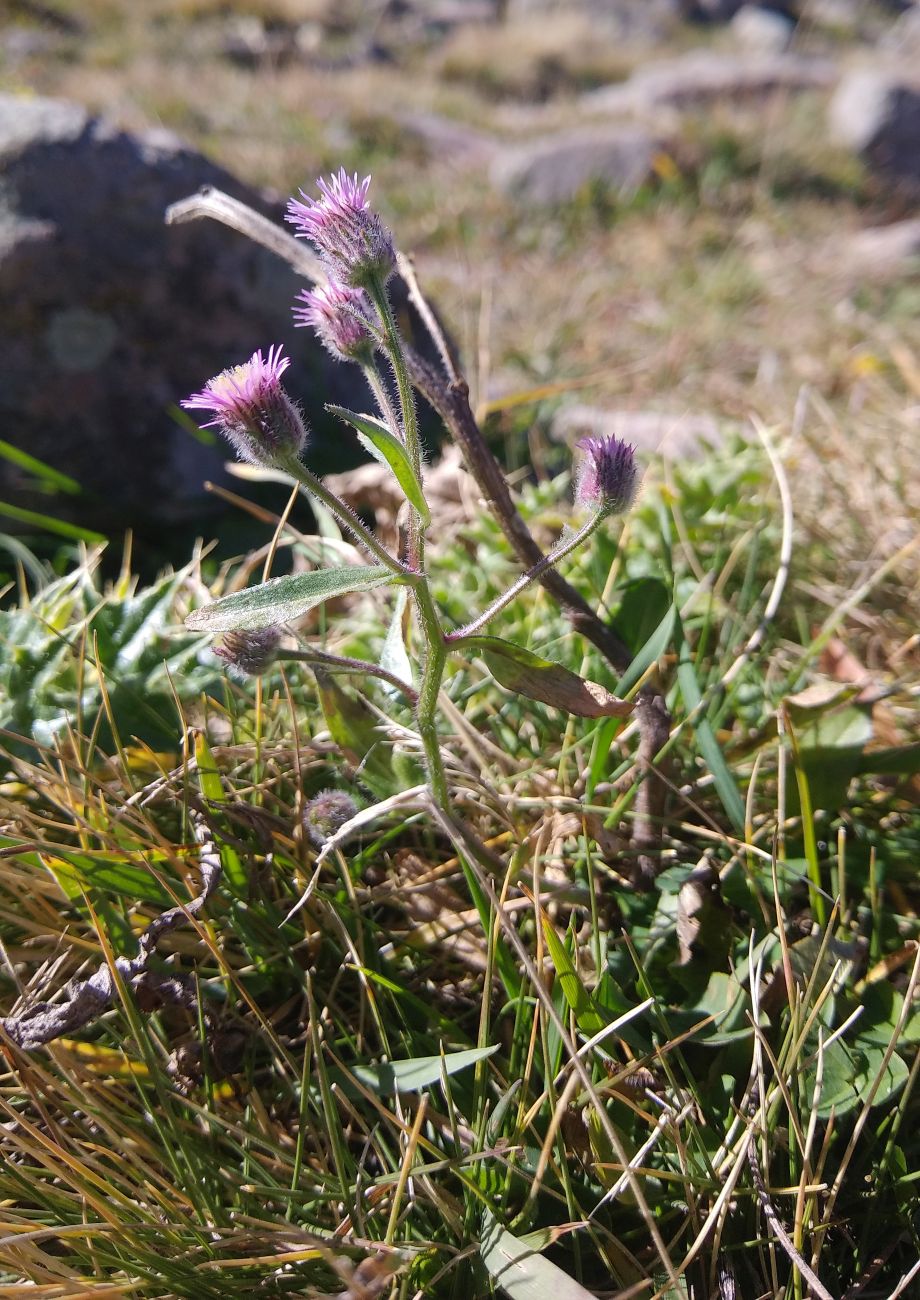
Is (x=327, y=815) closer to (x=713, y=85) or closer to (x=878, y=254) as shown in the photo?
(x=878, y=254)

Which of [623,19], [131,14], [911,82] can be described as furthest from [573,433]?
[623,19]

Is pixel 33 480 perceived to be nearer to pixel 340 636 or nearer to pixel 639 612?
pixel 340 636

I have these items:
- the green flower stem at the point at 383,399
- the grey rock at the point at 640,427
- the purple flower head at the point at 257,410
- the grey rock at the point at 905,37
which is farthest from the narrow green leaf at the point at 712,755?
the grey rock at the point at 905,37

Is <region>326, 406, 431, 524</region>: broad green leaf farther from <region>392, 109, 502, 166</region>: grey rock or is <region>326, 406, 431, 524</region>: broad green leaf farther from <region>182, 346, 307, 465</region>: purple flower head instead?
<region>392, 109, 502, 166</region>: grey rock

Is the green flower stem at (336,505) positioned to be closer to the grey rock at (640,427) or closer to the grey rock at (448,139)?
the grey rock at (640,427)

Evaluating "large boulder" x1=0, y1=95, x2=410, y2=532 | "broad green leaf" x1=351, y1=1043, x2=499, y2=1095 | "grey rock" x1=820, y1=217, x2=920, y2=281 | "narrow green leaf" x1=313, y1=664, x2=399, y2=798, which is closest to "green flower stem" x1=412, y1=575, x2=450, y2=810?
"narrow green leaf" x1=313, y1=664, x2=399, y2=798

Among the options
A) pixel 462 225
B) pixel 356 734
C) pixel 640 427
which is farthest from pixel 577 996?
pixel 462 225
